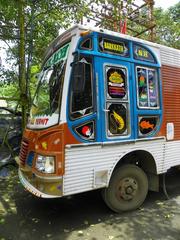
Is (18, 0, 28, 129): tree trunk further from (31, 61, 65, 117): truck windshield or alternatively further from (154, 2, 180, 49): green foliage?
(154, 2, 180, 49): green foliage

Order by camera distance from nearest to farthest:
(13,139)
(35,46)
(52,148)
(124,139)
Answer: (52,148)
(124,139)
(13,139)
(35,46)

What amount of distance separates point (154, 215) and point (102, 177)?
120 centimetres

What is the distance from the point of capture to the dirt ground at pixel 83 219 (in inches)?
152

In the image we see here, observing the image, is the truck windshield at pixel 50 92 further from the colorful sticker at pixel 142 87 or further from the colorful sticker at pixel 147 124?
the colorful sticker at pixel 147 124

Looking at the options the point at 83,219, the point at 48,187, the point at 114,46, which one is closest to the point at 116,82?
the point at 114,46

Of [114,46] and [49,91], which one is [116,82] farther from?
[49,91]

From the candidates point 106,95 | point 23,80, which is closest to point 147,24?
point 23,80

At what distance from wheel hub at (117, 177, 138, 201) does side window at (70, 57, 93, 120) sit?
142cm

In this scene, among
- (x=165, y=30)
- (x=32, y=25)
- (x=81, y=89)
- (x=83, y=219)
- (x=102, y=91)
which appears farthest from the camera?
(x=165, y=30)

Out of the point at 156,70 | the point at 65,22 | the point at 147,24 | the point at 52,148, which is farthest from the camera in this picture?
the point at 147,24

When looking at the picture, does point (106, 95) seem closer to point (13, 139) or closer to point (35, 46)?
point (13, 139)

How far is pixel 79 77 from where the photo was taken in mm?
3693

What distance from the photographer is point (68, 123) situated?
148 inches

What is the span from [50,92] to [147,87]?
1.68 meters
